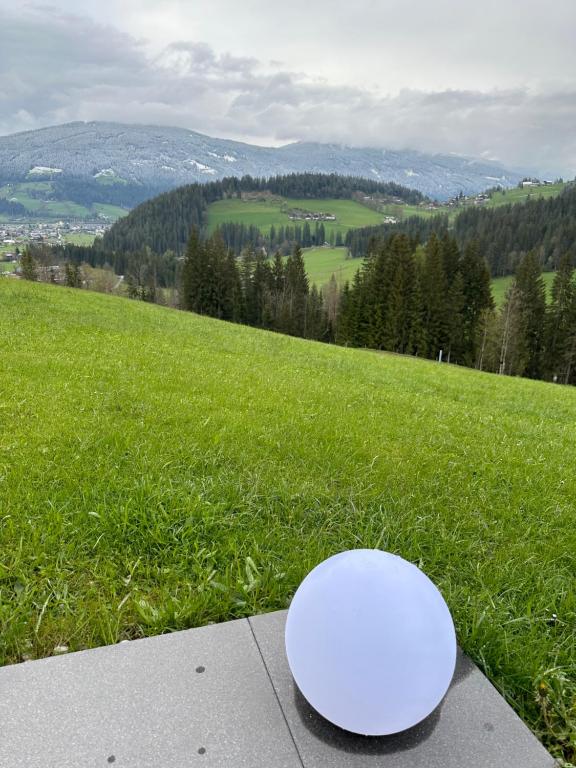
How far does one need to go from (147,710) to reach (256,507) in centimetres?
226

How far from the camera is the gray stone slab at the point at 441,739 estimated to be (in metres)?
2.22

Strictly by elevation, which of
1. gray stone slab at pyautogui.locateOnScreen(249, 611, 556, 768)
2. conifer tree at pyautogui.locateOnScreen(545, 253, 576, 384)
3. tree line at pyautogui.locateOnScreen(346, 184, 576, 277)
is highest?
tree line at pyautogui.locateOnScreen(346, 184, 576, 277)

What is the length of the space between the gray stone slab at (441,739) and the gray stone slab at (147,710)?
0.34ft

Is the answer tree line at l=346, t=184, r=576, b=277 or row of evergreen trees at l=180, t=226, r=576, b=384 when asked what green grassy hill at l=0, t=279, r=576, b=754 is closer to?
row of evergreen trees at l=180, t=226, r=576, b=384

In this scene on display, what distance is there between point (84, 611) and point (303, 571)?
162 centimetres

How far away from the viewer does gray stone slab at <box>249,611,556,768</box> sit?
2.22m

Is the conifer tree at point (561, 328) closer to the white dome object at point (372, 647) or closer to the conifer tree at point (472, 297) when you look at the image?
the conifer tree at point (472, 297)

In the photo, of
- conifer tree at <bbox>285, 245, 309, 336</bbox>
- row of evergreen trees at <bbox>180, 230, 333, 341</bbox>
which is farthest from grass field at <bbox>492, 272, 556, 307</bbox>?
conifer tree at <bbox>285, 245, 309, 336</bbox>

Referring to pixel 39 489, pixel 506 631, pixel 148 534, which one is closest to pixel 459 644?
pixel 506 631

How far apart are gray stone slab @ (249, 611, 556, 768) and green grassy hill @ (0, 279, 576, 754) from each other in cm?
40

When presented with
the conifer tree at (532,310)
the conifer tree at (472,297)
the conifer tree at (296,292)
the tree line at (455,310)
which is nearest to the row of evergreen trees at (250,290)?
the conifer tree at (296,292)

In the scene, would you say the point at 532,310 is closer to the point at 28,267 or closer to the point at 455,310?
the point at 455,310

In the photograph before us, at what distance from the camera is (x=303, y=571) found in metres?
3.76

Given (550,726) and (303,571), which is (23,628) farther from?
(550,726)
